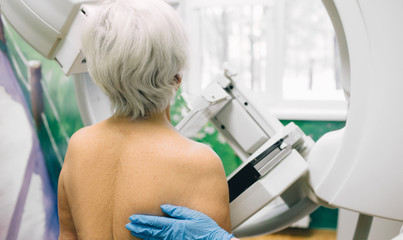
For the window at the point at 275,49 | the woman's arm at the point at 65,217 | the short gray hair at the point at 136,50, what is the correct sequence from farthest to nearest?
1. the window at the point at 275,49
2. the woman's arm at the point at 65,217
3. the short gray hair at the point at 136,50

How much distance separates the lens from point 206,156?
0.94 metres

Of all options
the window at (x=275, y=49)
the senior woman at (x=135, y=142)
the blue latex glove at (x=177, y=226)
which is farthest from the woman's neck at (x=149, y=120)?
the window at (x=275, y=49)

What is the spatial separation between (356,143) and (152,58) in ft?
2.01

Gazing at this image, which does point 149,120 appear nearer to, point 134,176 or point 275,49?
point 134,176

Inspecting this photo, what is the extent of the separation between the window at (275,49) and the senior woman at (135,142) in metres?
2.16

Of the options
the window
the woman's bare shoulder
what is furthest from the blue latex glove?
the window

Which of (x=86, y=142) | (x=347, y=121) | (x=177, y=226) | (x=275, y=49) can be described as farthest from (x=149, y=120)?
(x=275, y=49)

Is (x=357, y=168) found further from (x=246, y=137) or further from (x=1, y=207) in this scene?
(x=1, y=207)

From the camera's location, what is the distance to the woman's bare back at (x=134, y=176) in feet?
3.06

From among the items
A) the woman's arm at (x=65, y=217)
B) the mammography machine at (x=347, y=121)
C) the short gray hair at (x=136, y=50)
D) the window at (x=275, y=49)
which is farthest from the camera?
the window at (x=275, y=49)

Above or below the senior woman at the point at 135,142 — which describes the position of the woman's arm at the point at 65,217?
below

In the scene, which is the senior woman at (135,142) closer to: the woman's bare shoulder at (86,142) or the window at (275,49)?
the woman's bare shoulder at (86,142)

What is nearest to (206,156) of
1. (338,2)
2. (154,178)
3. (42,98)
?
(154,178)

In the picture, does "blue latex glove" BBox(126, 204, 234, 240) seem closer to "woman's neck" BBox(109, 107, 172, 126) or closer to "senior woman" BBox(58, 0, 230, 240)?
"senior woman" BBox(58, 0, 230, 240)
